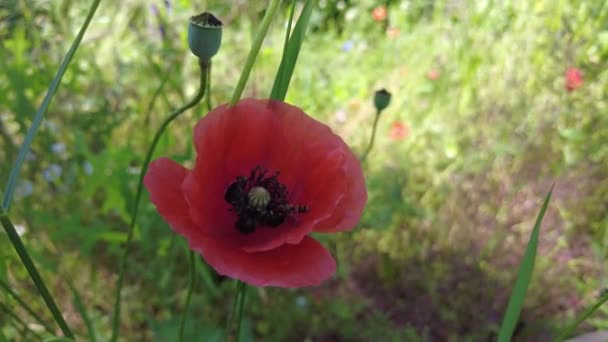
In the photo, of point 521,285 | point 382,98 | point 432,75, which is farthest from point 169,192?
point 432,75

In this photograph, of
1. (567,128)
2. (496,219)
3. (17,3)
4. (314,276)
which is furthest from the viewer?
(567,128)

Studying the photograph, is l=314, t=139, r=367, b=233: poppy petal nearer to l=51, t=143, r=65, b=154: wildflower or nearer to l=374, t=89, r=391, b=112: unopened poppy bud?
l=374, t=89, r=391, b=112: unopened poppy bud

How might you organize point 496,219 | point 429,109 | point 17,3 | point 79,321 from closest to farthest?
point 79,321 → point 17,3 → point 496,219 → point 429,109

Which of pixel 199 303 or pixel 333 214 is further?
pixel 199 303

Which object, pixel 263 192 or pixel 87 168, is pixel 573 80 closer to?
pixel 87 168

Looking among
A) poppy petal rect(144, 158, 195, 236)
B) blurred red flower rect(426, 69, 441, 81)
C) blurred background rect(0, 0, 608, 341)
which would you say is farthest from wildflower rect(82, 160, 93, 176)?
blurred red flower rect(426, 69, 441, 81)

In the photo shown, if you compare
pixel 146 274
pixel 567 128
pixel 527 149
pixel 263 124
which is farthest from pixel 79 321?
pixel 567 128

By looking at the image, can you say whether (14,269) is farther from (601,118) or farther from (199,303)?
(601,118)

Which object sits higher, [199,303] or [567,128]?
[567,128]
